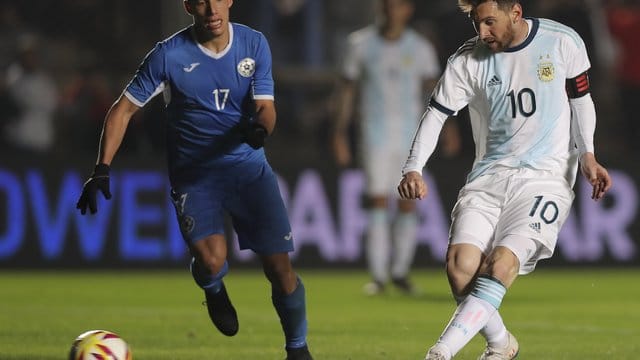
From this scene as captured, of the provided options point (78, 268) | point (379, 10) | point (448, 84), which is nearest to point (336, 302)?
point (379, 10)

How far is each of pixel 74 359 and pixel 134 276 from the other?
824 centimetres

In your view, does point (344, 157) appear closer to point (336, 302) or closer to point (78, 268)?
point (336, 302)

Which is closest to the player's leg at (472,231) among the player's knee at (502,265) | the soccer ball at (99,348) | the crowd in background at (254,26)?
the player's knee at (502,265)

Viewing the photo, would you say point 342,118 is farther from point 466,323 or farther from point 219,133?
point 466,323

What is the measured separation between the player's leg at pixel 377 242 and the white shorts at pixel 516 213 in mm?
5862

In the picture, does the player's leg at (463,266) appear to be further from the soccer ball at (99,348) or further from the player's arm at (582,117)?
the soccer ball at (99,348)

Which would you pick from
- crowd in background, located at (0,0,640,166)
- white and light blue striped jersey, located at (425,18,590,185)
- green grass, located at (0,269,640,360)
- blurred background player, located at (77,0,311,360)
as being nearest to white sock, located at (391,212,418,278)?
green grass, located at (0,269,640,360)

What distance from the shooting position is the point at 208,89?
27.6 feet

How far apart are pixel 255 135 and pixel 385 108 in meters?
6.20

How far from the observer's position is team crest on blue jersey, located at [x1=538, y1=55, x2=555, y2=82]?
26.2 feet

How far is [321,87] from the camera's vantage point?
19578 mm

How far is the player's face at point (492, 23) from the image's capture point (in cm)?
780

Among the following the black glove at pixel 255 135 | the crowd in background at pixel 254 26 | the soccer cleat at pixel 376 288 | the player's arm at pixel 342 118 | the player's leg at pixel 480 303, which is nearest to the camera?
the player's leg at pixel 480 303

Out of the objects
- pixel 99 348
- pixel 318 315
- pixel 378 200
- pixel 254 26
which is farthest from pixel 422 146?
pixel 254 26
